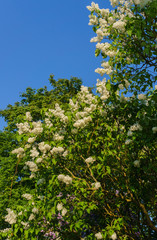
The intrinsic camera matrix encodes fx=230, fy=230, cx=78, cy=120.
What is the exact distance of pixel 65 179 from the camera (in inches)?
153

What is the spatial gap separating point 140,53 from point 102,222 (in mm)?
3847

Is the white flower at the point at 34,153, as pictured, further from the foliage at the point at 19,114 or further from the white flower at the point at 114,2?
the foliage at the point at 19,114

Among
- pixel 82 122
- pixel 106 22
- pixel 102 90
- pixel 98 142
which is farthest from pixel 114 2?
pixel 98 142

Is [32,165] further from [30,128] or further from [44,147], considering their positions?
[30,128]

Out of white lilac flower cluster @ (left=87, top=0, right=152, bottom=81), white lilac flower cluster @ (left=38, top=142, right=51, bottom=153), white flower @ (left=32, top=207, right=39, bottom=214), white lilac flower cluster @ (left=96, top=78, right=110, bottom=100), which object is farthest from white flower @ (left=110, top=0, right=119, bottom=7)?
white flower @ (left=32, top=207, right=39, bottom=214)

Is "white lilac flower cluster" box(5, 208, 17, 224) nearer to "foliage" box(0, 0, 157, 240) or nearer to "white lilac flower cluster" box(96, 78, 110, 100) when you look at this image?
"foliage" box(0, 0, 157, 240)

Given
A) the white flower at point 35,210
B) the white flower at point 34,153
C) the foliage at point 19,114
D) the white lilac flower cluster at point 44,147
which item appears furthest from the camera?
the foliage at point 19,114

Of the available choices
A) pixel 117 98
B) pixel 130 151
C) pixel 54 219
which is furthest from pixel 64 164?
pixel 117 98

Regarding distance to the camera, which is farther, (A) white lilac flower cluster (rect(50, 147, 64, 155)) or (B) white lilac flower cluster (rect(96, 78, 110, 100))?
(B) white lilac flower cluster (rect(96, 78, 110, 100))

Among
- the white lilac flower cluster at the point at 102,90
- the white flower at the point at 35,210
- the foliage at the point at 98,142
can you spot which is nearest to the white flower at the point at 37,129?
the foliage at the point at 98,142

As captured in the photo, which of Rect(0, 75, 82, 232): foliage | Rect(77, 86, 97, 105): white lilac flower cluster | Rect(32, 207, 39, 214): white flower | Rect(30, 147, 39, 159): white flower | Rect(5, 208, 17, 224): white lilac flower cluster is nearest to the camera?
Rect(30, 147, 39, 159): white flower

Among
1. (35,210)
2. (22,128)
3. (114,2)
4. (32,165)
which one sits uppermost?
(114,2)

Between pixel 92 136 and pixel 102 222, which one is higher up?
pixel 92 136

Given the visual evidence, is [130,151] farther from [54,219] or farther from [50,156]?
[54,219]
